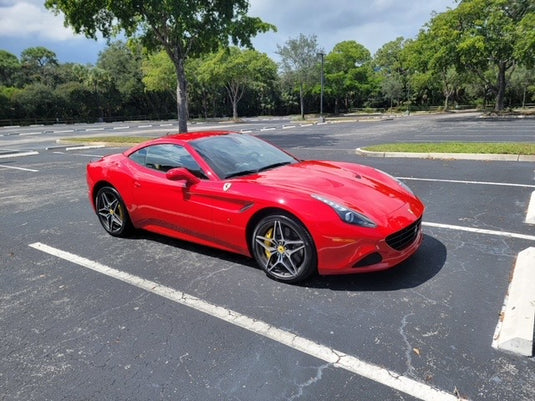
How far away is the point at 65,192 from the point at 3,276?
167 inches

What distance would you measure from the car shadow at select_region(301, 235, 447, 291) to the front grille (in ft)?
1.03

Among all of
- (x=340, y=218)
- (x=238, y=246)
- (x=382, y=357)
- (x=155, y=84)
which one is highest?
(x=155, y=84)

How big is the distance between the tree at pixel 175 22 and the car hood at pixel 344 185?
14614 millimetres

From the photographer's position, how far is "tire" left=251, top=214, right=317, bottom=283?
332cm

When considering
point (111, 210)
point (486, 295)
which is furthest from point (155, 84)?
point (486, 295)

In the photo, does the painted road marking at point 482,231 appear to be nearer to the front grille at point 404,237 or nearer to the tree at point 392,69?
the front grille at point 404,237

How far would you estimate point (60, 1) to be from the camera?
1647cm

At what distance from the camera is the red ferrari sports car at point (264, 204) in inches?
126

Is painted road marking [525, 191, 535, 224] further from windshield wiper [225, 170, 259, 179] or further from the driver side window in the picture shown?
the driver side window

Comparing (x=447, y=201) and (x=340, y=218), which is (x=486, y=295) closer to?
(x=340, y=218)

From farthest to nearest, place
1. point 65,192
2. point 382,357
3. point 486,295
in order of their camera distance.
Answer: point 65,192 → point 486,295 → point 382,357

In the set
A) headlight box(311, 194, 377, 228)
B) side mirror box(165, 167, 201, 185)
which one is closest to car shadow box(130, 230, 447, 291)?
headlight box(311, 194, 377, 228)

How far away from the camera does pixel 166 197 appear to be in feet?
13.7

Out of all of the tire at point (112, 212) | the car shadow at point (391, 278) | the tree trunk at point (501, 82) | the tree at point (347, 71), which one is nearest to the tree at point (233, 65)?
the tree at point (347, 71)
